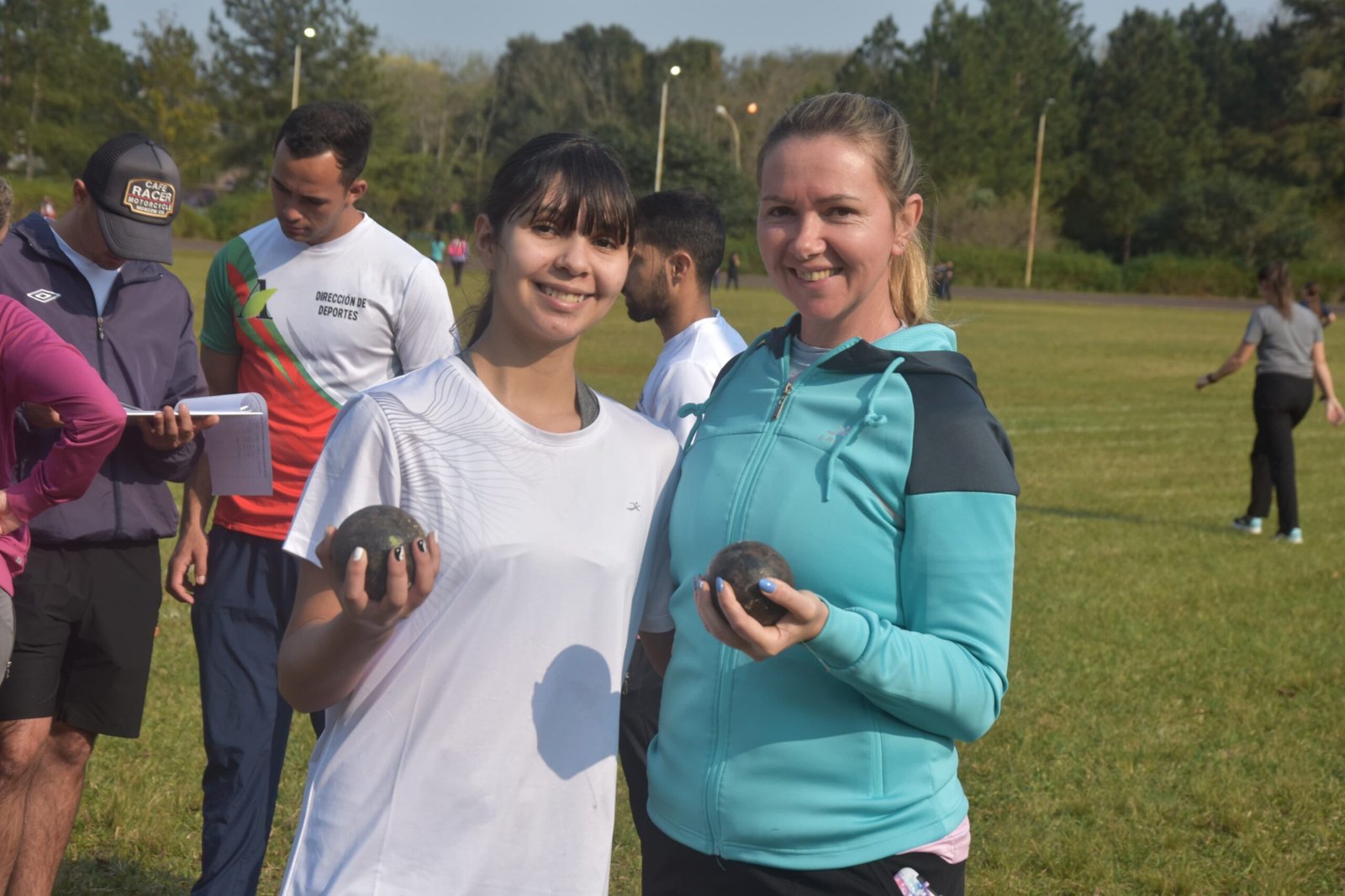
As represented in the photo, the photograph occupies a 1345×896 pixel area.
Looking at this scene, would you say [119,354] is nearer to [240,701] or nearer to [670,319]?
[240,701]

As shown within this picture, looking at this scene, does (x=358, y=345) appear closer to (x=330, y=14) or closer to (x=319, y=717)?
(x=319, y=717)

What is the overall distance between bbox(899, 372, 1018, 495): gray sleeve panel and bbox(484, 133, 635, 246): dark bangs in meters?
0.66

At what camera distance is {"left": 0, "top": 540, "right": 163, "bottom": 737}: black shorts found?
13.7 ft

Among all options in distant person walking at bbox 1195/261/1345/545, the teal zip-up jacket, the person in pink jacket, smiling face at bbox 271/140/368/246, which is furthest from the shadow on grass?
distant person walking at bbox 1195/261/1345/545

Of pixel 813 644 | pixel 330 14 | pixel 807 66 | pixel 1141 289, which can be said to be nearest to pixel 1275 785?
Result: pixel 813 644

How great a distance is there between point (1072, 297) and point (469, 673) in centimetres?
7145

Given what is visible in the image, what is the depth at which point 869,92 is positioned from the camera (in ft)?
316

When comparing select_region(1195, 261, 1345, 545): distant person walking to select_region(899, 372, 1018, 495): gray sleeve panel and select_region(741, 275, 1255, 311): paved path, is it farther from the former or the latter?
select_region(741, 275, 1255, 311): paved path

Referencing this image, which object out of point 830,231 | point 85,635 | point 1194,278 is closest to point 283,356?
point 85,635

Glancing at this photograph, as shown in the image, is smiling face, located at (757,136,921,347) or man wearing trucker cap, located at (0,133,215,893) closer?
smiling face, located at (757,136,921,347)

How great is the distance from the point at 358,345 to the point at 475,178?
92.4 m

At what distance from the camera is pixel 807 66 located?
10781 centimetres

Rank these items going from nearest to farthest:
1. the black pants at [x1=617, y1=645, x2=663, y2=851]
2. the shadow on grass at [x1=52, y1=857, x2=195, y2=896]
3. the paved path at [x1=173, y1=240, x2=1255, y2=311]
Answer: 1. the black pants at [x1=617, y1=645, x2=663, y2=851]
2. the shadow on grass at [x1=52, y1=857, x2=195, y2=896]
3. the paved path at [x1=173, y1=240, x2=1255, y2=311]

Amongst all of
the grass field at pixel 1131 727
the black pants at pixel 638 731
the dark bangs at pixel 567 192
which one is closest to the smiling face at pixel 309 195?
the grass field at pixel 1131 727
